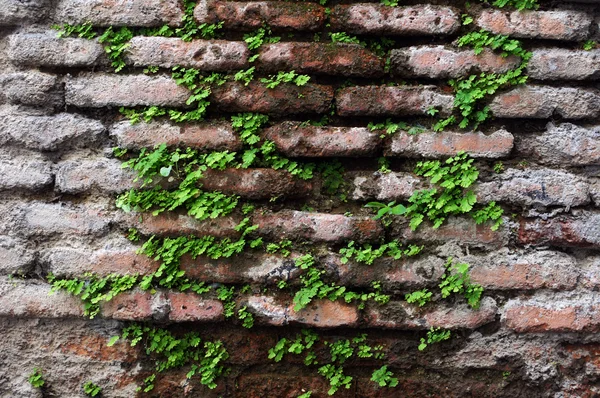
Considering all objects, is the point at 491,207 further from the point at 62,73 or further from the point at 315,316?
the point at 62,73

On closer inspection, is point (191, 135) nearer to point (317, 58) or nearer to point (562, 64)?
point (317, 58)

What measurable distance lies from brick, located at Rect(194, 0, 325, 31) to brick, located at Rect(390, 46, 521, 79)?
304 millimetres

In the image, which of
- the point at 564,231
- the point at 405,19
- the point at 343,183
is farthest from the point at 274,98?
the point at 564,231

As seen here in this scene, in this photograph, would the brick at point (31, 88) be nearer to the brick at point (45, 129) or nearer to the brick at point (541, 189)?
the brick at point (45, 129)

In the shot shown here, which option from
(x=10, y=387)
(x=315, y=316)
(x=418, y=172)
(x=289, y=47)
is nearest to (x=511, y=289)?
(x=418, y=172)

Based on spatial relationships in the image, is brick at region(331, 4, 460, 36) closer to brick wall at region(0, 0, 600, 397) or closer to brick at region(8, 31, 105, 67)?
brick wall at region(0, 0, 600, 397)

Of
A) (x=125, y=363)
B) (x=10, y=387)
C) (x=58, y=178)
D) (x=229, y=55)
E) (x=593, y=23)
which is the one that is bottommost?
(x=10, y=387)

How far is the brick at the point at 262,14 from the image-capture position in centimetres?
142

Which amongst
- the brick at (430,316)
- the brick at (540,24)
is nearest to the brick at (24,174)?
the brick at (430,316)

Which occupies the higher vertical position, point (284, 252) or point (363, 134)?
point (363, 134)

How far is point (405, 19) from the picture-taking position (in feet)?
4.66

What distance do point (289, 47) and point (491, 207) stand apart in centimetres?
72

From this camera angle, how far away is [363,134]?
4.68 feet

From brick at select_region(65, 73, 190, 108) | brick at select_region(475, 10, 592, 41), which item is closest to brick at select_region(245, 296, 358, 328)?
brick at select_region(65, 73, 190, 108)
